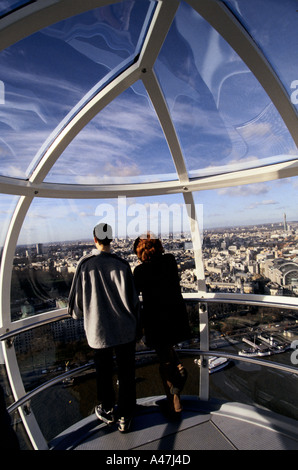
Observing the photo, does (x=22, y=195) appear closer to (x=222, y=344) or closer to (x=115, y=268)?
(x=115, y=268)

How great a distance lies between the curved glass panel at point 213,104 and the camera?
257 cm

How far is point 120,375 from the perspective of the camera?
2602 millimetres

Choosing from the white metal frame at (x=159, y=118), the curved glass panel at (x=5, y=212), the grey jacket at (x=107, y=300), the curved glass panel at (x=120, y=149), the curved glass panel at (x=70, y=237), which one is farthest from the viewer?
the curved glass panel at (x=70, y=237)

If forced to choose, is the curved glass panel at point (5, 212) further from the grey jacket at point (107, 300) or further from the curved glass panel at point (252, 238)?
the curved glass panel at point (252, 238)

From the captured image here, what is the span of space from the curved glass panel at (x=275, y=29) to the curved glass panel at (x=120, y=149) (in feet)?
3.93

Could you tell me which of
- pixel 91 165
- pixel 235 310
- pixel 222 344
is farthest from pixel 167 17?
pixel 222 344

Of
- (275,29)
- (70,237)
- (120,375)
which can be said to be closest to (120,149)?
(70,237)

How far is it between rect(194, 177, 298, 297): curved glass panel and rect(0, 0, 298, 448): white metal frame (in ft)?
0.84

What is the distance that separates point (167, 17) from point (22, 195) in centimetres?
256

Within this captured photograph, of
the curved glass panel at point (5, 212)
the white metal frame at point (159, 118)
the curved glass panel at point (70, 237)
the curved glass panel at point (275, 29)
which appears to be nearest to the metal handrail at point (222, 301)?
the white metal frame at point (159, 118)

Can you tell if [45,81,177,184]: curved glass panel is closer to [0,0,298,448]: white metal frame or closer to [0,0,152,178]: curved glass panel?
[0,0,298,448]: white metal frame

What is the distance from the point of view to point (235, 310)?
10.5ft

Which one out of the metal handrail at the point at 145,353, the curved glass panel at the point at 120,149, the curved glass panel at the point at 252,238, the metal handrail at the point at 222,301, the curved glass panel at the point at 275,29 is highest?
the curved glass panel at the point at 275,29

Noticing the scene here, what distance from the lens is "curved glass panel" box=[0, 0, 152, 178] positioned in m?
Answer: 2.31
